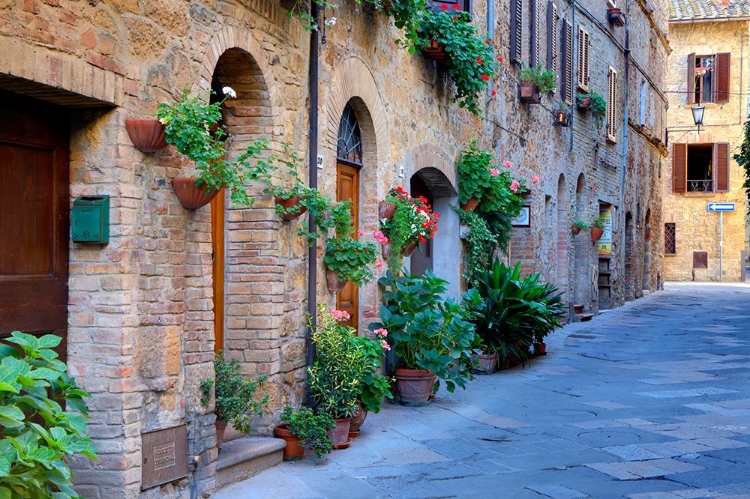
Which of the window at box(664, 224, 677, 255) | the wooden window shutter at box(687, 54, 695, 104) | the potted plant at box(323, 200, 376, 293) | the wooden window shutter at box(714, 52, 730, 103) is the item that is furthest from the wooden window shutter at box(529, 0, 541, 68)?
the window at box(664, 224, 677, 255)

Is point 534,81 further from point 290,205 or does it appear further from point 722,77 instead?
point 722,77

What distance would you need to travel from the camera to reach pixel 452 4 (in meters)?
9.86

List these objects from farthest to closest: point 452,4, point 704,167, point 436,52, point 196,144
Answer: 1. point 704,167
2. point 452,4
3. point 436,52
4. point 196,144

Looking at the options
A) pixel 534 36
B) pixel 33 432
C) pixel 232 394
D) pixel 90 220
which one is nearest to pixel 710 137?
pixel 534 36

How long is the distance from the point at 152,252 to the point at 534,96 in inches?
358

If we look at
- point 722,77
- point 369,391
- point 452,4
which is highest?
point 722,77

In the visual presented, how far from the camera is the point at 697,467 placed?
5.98 meters

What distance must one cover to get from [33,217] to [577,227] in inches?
539

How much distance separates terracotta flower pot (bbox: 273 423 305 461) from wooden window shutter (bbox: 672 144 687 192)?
29.3m

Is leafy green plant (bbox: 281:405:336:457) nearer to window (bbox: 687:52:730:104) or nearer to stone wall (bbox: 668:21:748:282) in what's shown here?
stone wall (bbox: 668:21:748:282)

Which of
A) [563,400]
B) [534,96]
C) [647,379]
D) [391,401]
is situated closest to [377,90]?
[391,401]

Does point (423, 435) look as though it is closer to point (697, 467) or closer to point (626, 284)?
point (697, 467)

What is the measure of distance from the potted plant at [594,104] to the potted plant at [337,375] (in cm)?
1152

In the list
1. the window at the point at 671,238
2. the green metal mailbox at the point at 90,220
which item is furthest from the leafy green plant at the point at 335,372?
the window at the point at 671,238
